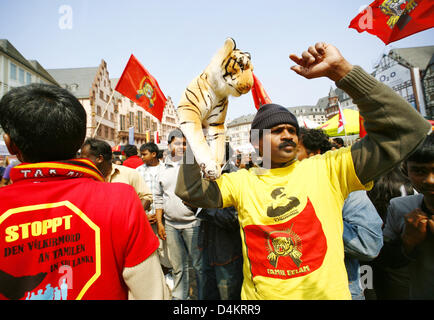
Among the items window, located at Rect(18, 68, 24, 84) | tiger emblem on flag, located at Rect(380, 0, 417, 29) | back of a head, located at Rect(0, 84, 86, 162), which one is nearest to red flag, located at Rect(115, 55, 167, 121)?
back of a head, located at Rect(0, 84, 86, 162)

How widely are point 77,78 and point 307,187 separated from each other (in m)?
38.1

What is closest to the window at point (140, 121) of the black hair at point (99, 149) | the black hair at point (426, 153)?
the black hair at point (99, 149)

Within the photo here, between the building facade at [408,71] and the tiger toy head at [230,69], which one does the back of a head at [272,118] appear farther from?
the building facade at [408,71]

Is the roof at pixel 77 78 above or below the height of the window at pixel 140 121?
above

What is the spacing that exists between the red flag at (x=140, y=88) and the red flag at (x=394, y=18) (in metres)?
4.28

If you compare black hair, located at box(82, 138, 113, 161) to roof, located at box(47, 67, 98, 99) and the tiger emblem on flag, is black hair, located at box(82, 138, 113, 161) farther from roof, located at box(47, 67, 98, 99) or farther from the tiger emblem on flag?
roof, located at box(47, 67, 98, 99)

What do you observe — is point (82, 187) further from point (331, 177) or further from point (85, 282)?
point (331, 177)

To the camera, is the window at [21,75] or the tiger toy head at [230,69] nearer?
the tiger toy head at [230,69]

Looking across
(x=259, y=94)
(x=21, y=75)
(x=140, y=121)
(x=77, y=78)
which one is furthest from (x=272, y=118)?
(x=140, y=121)

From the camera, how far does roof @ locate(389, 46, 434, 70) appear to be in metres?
32.8

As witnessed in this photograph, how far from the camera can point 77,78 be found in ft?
104

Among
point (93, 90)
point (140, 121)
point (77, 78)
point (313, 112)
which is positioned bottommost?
point (140, 121)

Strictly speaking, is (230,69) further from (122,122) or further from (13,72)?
(122,122)

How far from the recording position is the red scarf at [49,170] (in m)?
0.88
